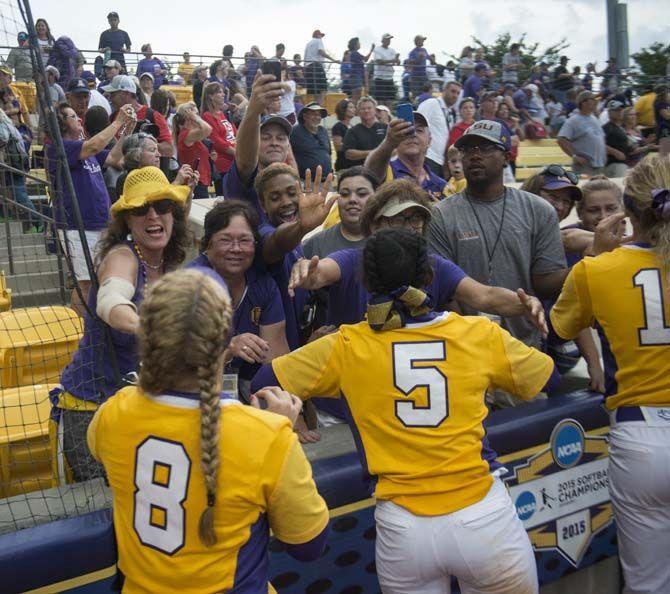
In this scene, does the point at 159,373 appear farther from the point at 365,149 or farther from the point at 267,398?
the point at 365,149

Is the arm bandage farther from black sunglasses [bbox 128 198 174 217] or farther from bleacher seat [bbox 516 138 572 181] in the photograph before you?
bleacher seat [bbox 516 138 572 181]

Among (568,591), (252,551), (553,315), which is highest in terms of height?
(553,315)

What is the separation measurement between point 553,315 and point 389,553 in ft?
4.21

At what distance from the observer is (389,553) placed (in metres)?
2.51

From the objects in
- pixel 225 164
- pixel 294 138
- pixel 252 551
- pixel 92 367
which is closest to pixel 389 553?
pixel 252 551

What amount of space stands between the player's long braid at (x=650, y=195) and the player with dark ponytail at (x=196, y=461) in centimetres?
176

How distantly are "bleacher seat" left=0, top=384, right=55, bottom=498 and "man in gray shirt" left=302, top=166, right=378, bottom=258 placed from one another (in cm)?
158

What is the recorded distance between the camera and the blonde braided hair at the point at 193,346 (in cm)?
182

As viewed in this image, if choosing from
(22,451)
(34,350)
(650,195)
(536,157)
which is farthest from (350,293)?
(536,157)

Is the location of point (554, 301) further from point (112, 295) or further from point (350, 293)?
point (112, 295)

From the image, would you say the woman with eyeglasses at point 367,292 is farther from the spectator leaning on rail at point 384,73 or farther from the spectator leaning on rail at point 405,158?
the spectator leaning on rail at point 384,73

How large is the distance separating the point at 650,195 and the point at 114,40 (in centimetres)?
1306

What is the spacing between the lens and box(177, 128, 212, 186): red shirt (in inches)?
309

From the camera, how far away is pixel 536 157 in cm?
1552
